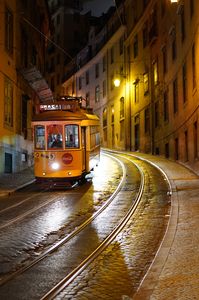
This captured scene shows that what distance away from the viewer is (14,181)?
2023cm

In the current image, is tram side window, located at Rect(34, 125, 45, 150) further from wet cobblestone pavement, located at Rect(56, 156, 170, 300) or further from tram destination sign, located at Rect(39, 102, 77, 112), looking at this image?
wet cobblestone pavement, located at Rect(56, 156, 170, 300)

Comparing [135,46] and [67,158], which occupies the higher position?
[135,46]

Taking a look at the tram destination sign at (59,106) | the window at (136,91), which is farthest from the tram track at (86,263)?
the window at (136,91)

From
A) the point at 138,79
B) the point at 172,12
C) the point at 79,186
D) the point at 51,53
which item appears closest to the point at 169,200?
the point at 79,186

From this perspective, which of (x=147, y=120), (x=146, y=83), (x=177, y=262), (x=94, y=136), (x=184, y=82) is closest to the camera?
(x=177, y=262)

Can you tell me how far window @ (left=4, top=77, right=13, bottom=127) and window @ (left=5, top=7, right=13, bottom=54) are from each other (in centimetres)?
171

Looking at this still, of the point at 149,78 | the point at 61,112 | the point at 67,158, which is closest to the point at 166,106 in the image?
the point at 149,78

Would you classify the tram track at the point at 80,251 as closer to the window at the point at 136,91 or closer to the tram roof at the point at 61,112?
the tram roof at the point at 61,112

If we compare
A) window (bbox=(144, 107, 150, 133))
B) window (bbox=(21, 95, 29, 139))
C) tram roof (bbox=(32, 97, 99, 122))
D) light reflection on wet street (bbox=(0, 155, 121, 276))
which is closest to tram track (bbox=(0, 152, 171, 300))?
light reflection on wet street (bbox=(0, 155, 121, 276))

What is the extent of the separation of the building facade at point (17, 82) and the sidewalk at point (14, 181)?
461 mm

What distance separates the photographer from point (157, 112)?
108ft

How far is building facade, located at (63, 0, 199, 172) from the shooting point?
2332 centimetres

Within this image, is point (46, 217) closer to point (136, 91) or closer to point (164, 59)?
point (164, 59)

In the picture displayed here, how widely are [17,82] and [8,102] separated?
85.2 inches
